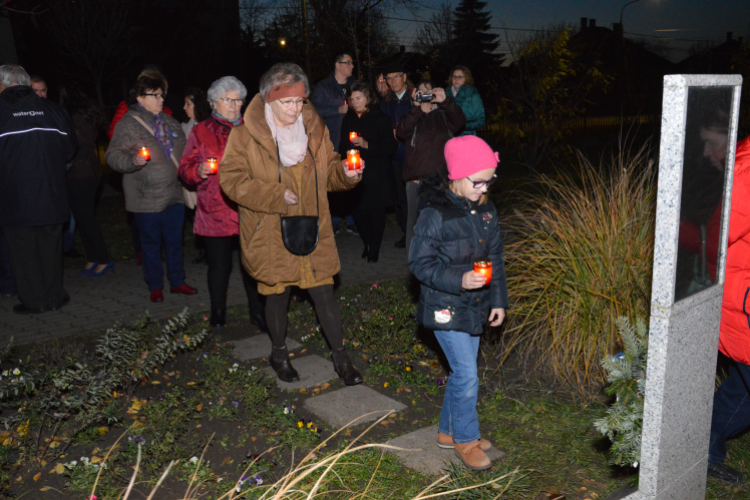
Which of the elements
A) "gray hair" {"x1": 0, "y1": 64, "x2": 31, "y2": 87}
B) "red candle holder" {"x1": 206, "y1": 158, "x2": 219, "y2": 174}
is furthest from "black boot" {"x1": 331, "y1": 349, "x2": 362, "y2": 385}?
"gray hair" {"x1": 0, "y1": 64, "x2": 31, "y2": 87}

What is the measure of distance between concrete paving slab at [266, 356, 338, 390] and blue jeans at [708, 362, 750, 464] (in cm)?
268

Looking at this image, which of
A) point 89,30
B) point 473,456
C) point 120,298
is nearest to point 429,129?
point 120,298

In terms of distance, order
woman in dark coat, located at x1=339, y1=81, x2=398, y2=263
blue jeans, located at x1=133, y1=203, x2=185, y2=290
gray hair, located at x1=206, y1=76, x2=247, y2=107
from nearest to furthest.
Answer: gray hair, located at x1=206, y1=76, x2=247, y2=107 < blue jeans, located at x1=133, y1=203, x2=185, y2=290 < woman in dark coat, located at x1=339, y1=81, x2=398, y2=263

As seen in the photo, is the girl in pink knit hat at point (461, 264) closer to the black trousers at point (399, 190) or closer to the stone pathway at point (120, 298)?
the stone pathway at point (120, 298)

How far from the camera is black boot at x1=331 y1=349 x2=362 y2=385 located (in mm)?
5062

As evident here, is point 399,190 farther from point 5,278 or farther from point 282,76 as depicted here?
point 282,76

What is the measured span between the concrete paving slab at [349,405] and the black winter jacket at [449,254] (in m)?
1.14

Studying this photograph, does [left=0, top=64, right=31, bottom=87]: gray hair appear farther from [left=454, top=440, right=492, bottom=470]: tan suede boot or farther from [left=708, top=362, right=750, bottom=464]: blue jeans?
[left=708, top=362, right=750, bottom=464]: blue jeans

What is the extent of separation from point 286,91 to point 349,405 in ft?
7.10

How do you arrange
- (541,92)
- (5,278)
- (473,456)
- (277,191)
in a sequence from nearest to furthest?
(473,456) < (277,191) < (5,278) < (541,92)

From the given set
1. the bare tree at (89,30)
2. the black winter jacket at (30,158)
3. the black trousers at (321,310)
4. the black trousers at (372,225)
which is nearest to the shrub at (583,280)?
the black trousers at (321,310)

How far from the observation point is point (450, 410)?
3.91 meters

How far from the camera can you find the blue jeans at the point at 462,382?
12.2ft

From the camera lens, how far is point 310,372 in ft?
17.6
